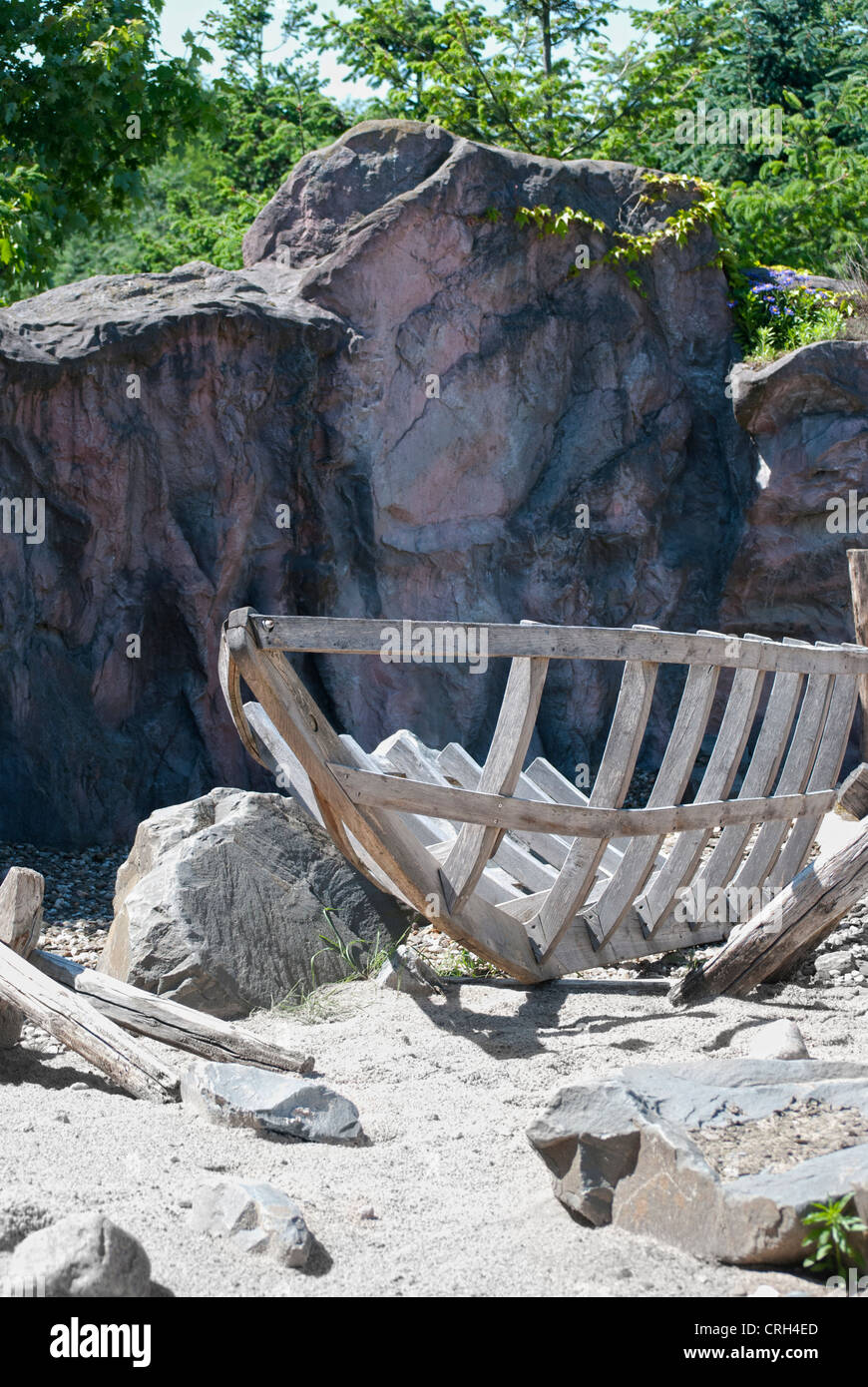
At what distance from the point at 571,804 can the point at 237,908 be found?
1497 mm

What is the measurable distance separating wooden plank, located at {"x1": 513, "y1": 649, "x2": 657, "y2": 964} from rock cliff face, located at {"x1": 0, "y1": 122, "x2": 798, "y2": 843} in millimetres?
5043

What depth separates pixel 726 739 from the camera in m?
4.89

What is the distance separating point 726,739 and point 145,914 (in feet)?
8.32

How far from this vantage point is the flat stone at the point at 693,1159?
2.32 metres

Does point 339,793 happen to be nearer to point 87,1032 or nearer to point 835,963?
point 87,1032

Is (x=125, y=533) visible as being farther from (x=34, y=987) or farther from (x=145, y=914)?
(x=34, y=987)

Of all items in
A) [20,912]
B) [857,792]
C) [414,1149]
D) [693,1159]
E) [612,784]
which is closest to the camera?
Result: [693,1159]

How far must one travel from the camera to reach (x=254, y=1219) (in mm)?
2459

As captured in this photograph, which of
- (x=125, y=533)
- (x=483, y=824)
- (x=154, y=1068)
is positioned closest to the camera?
(x=154, y=1068)

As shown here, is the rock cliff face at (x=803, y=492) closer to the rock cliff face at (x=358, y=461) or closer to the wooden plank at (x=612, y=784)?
the rock cliff face at (x=358, y=461)

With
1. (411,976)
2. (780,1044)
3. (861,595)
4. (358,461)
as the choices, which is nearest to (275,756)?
(411,976)

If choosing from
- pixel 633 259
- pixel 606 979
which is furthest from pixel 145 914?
pixel 633 259

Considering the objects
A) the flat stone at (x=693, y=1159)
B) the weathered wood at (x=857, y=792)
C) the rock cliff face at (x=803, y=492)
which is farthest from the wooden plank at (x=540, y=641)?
the rock cliff face at (x=803, y=492)

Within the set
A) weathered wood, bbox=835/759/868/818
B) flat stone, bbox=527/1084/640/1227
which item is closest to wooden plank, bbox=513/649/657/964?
flat stone, bbox=527/1084/640/1227
